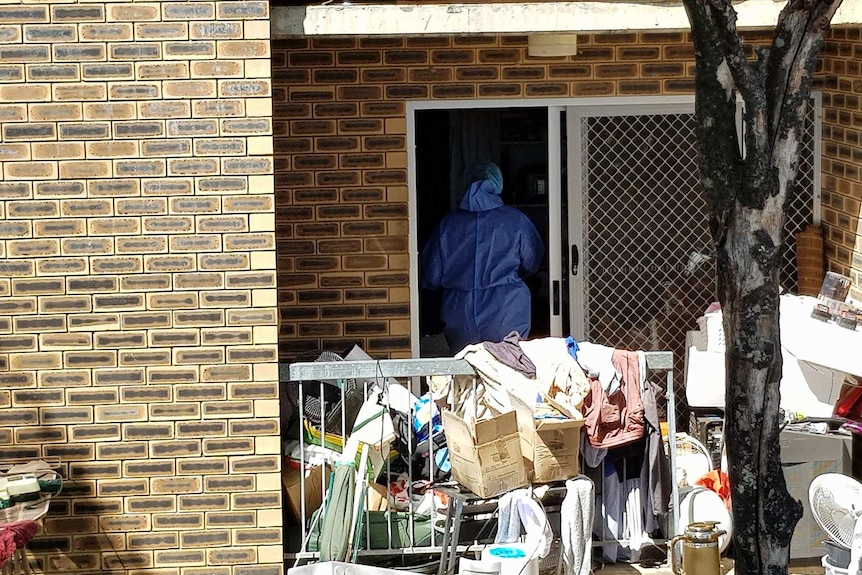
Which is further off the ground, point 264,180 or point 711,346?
point 264,180

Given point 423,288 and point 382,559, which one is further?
point 423,288

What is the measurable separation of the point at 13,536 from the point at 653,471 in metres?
3.34

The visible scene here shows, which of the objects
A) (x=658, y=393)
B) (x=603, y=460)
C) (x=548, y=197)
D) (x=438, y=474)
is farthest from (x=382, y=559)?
(x=548, y=197)

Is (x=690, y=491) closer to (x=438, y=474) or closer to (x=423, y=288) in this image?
(x=438, y=474)

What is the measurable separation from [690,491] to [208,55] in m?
3.54

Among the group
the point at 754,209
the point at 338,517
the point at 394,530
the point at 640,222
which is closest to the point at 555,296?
the point at 640,222

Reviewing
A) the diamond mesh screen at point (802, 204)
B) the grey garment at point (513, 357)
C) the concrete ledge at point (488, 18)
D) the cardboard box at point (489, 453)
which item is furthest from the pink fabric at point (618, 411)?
the diamond mesh screen at point (802, 204)

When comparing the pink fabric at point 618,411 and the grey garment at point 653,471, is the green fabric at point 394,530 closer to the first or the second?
the pink fabric at point 618,411

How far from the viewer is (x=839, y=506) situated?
250 inches

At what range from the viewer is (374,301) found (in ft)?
27.5

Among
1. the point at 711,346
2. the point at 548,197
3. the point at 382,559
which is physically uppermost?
the point at 548,197

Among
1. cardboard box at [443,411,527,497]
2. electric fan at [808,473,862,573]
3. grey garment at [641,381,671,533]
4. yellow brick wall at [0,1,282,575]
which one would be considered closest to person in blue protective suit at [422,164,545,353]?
grey garment at [641,381,671,533]

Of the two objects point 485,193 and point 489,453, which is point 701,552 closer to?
point 489,453

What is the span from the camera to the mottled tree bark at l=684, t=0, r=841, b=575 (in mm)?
4875
